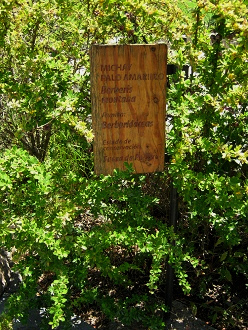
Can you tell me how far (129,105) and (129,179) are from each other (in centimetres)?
59

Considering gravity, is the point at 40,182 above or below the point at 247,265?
above

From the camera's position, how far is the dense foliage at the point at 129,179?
2.60 metres

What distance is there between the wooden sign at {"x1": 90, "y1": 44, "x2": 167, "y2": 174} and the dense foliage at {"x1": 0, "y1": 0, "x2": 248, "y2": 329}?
92mm

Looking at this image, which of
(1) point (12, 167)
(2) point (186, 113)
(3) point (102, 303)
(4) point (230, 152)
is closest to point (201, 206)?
(4) point (230, 152)

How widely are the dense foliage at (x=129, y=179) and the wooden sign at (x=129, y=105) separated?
9 cm

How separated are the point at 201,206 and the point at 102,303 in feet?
2.74

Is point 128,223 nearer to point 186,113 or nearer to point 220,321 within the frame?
point 186,113

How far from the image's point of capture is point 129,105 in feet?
8.63

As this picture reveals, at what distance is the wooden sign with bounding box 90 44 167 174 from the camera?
2551mm

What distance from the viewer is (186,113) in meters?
2.57

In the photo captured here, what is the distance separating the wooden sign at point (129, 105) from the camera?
2.55m

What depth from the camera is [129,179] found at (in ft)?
10.0

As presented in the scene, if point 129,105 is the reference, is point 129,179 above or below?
below

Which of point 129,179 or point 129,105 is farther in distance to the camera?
point 129,179
